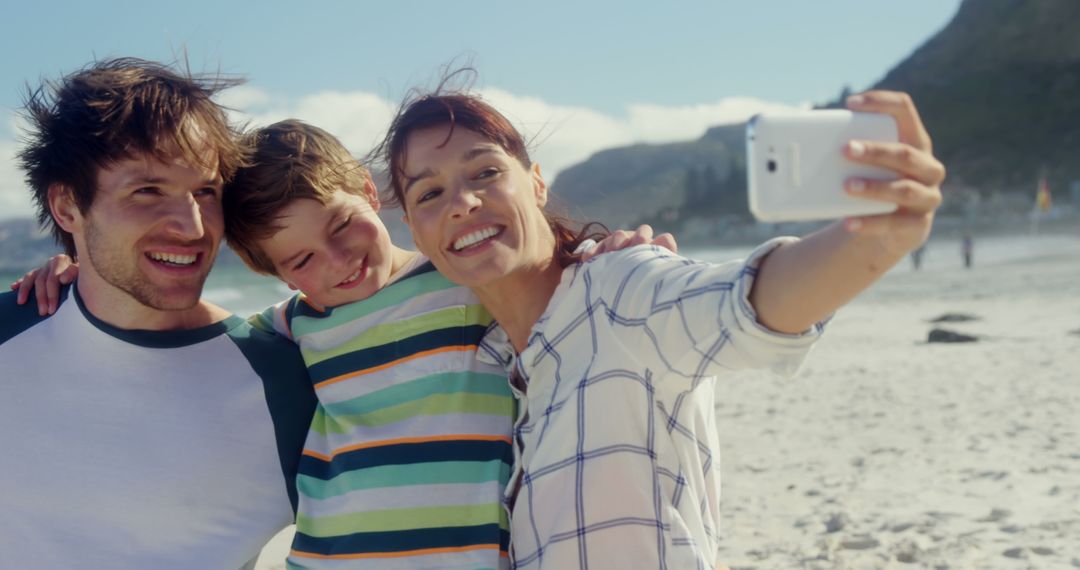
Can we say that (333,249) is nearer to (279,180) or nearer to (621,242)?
(279,180)

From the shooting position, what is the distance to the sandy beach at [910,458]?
4887 millimetres

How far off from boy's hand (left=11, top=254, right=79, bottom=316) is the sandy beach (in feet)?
7.58

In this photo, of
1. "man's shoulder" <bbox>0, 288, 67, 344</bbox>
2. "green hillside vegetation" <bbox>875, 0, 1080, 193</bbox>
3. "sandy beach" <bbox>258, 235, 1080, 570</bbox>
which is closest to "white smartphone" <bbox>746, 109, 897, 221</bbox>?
"man's shoulder" <bbox>0, 288, 67, 344</bbox>

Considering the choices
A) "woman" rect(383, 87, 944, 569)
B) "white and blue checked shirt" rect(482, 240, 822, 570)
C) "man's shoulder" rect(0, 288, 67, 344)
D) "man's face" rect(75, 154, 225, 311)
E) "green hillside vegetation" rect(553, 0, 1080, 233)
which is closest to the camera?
"woman" rect(383, 87, 944, 569)

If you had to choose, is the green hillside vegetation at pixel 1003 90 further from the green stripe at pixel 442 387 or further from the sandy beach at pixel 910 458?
the green stripe at pixel 442 387

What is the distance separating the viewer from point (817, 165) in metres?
1.49

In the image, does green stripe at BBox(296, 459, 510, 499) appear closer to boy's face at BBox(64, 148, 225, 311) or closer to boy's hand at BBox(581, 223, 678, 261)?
boy's hand at BBox(581, 223, 678, 261)

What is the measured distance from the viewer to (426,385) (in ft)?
8.16

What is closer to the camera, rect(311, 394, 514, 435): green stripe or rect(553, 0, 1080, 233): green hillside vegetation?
rect(311, 394, 514, 435): green stripe

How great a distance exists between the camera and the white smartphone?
148cm

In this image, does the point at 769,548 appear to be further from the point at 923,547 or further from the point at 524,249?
the point at 524,249

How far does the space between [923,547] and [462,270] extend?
144 inches

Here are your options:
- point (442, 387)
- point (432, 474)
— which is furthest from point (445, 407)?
point (432, 474)

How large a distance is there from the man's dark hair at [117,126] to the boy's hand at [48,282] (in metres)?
0.19
